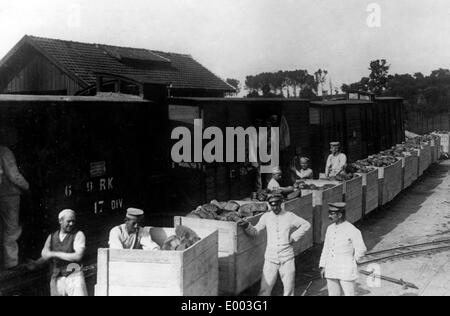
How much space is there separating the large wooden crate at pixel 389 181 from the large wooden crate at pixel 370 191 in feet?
1.10

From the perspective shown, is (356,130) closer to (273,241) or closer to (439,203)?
(439,203)

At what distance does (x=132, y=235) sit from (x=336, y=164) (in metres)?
6.71

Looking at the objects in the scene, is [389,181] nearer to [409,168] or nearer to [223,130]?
[409,168]

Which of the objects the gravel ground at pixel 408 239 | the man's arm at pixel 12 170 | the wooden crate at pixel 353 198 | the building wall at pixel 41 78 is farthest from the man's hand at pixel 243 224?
the building wall at pixel 41 78

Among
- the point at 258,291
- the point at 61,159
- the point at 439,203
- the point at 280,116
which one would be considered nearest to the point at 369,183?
the point at 280,116

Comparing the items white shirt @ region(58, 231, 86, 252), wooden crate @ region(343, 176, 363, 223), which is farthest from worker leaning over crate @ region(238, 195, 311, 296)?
wooden crate @ region(343, 176, 363, 223)

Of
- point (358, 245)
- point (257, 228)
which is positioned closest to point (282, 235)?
point (257, 228)

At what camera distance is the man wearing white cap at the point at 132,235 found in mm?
5352

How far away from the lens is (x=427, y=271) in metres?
7.54

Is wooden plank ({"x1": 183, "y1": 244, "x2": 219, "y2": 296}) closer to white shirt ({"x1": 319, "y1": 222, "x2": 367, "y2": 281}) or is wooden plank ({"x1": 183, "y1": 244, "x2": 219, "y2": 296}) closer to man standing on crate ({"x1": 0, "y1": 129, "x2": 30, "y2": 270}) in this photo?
white shirt ({"x1": 319, "y1": 222, "x2": 367, "y2": 281})

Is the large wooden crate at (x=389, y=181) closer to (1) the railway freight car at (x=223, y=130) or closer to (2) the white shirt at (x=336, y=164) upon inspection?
(2) the white shirt at (x=336, y=164)

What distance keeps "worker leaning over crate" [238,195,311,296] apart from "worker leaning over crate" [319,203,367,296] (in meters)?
0.40

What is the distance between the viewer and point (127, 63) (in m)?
19.7

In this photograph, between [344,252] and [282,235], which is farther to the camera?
[282,235]
